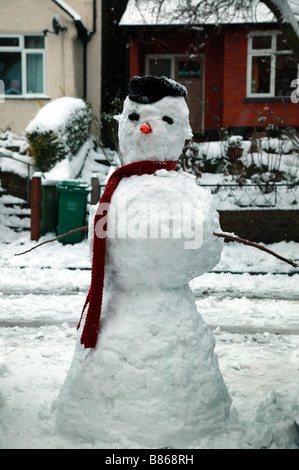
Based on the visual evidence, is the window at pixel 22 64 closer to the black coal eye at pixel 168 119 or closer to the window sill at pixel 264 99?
the window sill at pixel 264 99

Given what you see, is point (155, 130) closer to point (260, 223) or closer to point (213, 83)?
point (260, 223)

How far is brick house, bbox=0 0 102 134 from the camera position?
612 inches

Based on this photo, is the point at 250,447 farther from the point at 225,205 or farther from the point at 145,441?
the point at 225,205

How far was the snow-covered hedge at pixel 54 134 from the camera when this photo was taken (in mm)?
12234

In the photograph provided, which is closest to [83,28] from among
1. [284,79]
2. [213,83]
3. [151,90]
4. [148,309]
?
[213,83]

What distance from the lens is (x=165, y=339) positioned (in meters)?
3.20

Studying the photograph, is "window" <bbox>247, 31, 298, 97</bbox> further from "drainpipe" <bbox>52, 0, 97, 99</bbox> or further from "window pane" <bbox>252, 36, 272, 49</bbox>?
"drainpipe" <bbox>52, 0, 97, 99</bbox>

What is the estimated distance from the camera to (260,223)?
33.8 ft

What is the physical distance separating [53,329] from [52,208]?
203 inches

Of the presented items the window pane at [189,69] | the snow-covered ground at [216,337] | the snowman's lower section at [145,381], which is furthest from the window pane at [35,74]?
the snowman's lower section at [145,381]

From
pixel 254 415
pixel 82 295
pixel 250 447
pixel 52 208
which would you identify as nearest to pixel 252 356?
pixel 254 415

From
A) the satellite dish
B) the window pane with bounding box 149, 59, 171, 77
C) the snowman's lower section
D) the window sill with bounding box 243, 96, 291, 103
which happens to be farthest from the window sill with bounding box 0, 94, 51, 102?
the snowman's lower section

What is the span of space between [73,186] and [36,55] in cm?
735

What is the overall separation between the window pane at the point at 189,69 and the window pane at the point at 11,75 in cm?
500
